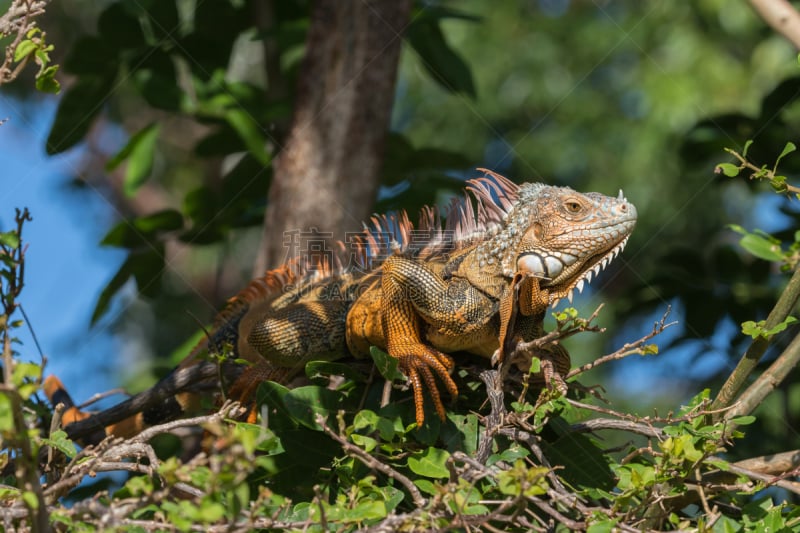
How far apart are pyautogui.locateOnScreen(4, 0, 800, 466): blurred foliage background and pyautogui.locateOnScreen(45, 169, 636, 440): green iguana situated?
0.62 meters

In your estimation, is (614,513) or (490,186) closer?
(614,513)

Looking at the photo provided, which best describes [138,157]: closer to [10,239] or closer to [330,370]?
[330,370]

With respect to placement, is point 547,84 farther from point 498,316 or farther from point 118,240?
point 498,316

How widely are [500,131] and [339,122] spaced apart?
8064mm

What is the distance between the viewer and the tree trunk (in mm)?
5527

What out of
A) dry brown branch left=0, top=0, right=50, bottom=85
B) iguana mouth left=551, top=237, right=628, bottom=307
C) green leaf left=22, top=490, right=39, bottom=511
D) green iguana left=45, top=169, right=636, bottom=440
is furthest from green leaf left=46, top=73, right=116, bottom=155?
green leaf left=22, top=490, right=39, bottom=511

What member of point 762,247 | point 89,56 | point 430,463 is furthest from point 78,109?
point 762,247

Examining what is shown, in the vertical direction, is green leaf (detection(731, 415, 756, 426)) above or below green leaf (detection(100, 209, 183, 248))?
below

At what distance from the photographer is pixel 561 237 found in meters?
3.59

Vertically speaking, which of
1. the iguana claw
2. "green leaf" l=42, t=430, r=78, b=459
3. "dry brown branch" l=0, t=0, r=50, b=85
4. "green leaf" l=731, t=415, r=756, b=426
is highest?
"dry brown branch" l=0, t=0, r=50, b=85

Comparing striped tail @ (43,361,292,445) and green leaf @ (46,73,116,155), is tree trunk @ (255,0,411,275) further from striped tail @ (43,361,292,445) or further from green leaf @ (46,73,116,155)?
striped tail @ (43,361,292,445)

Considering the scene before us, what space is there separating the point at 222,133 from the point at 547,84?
8.49 m

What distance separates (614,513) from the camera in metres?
2.78

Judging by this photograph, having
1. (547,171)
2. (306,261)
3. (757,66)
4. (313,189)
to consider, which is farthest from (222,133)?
(757,66)
